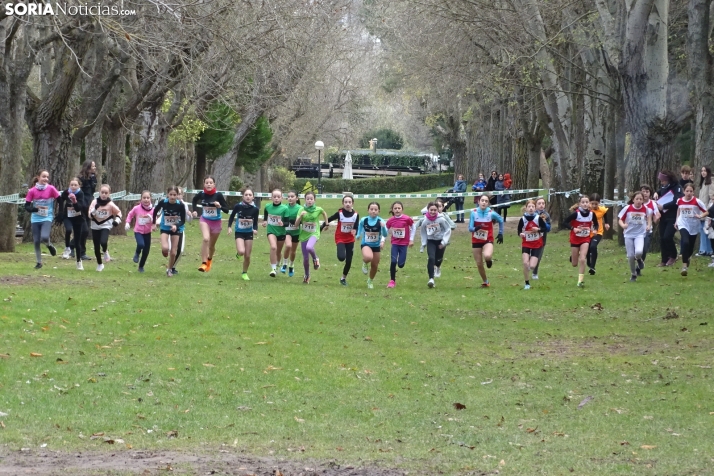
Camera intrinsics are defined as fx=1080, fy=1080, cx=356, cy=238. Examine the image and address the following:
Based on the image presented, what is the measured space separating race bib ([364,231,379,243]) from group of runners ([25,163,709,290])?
18mm

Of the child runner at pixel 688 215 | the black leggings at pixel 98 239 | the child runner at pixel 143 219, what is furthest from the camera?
the child runner at pixel 688 215

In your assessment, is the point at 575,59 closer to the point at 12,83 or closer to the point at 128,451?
the point at 12,83

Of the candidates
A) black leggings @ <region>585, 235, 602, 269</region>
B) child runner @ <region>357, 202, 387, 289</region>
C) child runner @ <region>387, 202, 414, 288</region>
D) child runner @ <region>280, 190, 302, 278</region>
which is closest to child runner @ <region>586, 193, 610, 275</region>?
black leggings @ <region>585, 235, 602, 269</region>

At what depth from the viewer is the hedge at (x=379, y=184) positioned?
75.8 m

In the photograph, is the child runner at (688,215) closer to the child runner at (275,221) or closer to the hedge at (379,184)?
the child runner at (275,221)

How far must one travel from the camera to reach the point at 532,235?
20.0m

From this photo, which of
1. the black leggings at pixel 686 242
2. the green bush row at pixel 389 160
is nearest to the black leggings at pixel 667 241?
the black leggings at pixel 686 242

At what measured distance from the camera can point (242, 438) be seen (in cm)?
894

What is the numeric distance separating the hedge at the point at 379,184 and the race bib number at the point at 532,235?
5469 cm

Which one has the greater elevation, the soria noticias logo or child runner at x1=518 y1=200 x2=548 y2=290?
the soria noticias logo

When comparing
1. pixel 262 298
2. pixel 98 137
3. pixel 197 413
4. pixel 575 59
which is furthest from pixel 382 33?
pixel 197 413

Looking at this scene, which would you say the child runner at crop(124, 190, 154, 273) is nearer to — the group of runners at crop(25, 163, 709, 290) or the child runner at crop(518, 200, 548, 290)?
the group of runners at crop(25, 163, 709, 290)

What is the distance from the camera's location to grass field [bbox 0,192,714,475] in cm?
880

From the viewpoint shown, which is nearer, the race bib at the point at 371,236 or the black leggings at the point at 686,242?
the race bib at the point at 371,236
